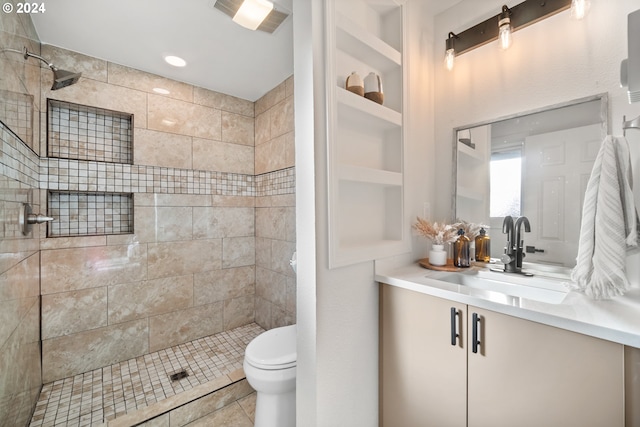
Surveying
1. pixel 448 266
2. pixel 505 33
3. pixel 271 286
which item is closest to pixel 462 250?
pixel 448 266

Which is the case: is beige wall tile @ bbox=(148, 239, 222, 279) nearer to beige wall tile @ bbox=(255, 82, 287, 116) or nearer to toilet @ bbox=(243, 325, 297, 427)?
toilet @ bbox=(243, 325, 297, 427)

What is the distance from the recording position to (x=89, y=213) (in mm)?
2037

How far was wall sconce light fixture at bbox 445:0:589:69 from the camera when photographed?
124 cm

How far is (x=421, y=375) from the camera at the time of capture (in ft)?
3.81

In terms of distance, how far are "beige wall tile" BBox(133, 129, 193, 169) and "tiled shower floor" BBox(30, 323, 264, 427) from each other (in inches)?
62.1

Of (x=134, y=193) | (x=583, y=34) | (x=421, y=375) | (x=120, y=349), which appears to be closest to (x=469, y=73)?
(x=583, y=34)

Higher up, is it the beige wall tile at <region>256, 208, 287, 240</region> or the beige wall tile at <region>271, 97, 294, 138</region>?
the beige wall tile at <region>271, 97, 294, 138</region>

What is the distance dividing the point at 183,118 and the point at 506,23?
2.40 meters

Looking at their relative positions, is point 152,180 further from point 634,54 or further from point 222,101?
point 634,54

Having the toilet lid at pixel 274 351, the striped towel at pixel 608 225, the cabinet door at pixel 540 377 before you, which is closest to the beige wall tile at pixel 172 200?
the toilet lid at pixel 274 351

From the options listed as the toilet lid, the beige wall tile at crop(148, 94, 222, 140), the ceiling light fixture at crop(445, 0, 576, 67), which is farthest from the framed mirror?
the beige wall tile at crop(148, 94, 222, 140)

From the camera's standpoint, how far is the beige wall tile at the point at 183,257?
87.1 inches

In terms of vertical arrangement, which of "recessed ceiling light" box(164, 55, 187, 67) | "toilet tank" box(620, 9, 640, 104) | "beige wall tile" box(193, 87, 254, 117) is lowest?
"toilet tank" box(620, 9, 640, 104)

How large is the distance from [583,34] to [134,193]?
2.92m
